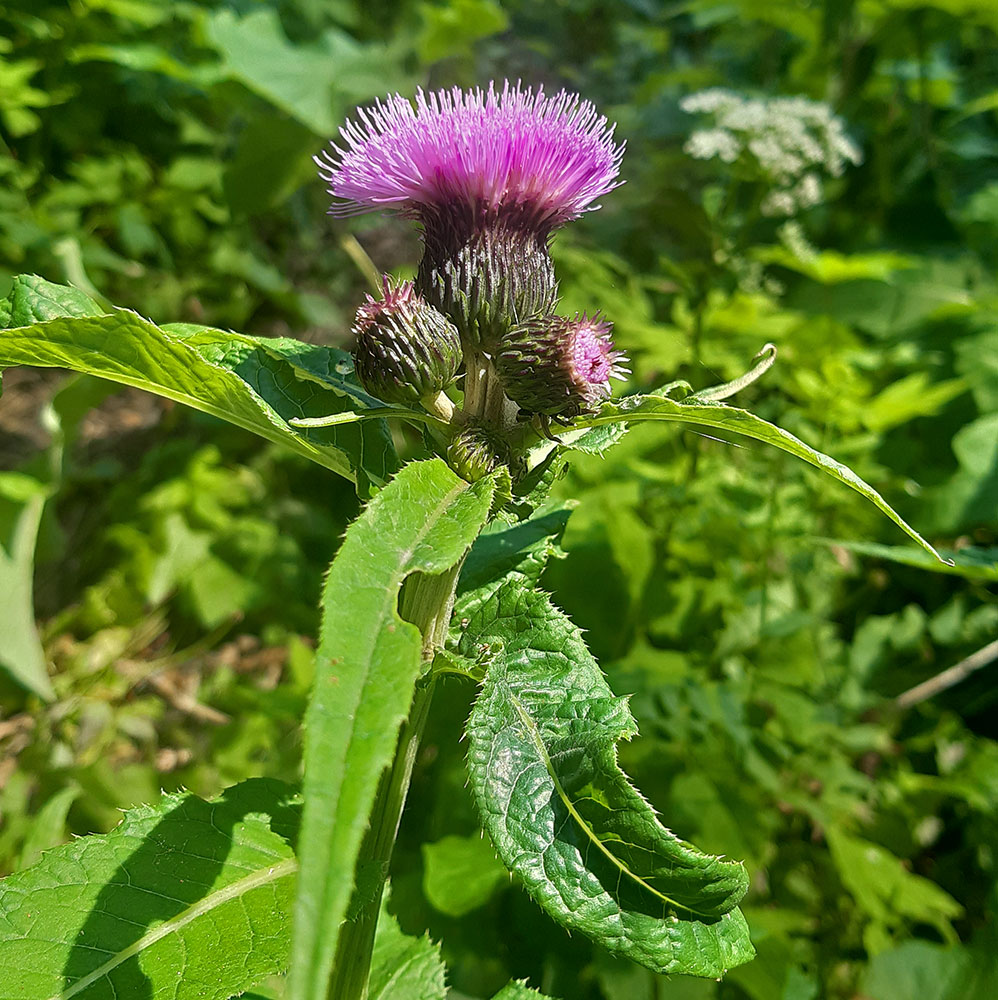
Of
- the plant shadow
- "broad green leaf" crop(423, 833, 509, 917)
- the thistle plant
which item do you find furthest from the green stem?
"broad green leaf" crop(423, 833, 509, 917)

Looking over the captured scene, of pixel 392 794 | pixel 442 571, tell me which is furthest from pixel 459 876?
pixel 442 571

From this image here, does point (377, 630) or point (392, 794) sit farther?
point (392, 794)

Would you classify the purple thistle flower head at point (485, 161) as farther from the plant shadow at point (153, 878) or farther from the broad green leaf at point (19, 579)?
the broad green leaf at point (19, 579)

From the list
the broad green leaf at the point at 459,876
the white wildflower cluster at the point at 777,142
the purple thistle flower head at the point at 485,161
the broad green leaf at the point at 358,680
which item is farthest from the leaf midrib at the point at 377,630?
the white wildflower cluster at the point at 777,142

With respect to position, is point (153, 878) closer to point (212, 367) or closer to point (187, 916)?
point (187, 916)

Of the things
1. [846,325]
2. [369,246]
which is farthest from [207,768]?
[369,246]

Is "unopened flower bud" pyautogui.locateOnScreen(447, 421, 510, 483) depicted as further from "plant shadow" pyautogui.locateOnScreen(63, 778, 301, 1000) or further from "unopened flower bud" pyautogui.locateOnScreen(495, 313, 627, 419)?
"plant shadow" pyautogui.locateOnScreen(63, 778, 301, 1000)

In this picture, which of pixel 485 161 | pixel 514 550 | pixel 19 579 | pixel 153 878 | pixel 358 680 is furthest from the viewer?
pixel 19 579

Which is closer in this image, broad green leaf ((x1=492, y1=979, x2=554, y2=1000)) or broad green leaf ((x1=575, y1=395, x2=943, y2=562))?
broad green leaf ((x1=575, y1=395, x2=943, y2=562))
